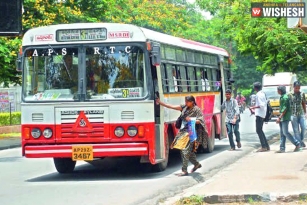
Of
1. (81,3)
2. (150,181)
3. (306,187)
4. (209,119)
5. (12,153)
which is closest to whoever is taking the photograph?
(306,187)

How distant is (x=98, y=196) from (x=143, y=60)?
135 inches

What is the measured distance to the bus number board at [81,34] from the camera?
1470 centimetres

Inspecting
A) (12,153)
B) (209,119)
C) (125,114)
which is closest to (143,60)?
(125,114)

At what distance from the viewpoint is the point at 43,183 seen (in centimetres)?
1438

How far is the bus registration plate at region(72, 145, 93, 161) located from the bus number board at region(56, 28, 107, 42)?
2157 millimetres

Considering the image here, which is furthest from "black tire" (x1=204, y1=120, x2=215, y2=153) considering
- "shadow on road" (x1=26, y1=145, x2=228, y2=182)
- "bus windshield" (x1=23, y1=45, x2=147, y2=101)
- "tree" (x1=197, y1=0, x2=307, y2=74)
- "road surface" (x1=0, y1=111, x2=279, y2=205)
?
"bus windshield" (x1=23, y1=45, x2=147, y2=101)

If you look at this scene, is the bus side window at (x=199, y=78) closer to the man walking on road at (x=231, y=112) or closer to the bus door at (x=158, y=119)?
the man walking on road at (x=231, y=112)

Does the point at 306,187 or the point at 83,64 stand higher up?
the point at 83,64

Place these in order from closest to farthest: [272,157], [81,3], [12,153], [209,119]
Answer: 1. [272,157]
2. [209,119]
3. [12,153]
4. [81,3]

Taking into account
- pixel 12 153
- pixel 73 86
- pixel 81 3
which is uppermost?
pixel 81 3

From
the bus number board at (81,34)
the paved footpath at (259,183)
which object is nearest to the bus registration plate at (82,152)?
the bus number board at (81,34)

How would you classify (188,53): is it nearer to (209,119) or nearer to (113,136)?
(209,119)

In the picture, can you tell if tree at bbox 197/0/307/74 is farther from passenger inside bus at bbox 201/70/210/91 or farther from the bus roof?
the bus roof

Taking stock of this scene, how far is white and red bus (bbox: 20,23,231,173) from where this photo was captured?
14383 mm
